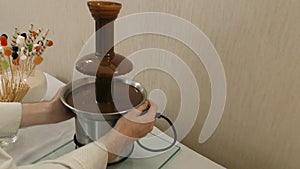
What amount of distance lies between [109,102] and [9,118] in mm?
296

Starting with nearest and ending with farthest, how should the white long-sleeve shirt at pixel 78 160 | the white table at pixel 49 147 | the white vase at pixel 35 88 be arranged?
the white long-sleeve shirt at pixel 78 160 < the white table at pixel 49 147 < the white vase at pixel 35 88

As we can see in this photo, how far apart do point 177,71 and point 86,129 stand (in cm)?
35

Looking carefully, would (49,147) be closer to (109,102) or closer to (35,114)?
(35,114)

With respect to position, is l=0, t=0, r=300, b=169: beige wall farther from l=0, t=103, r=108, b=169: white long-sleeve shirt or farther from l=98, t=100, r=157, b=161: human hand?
l=0, t=103, r=108, b=169: white long-sleeve shirt

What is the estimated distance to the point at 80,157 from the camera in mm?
617

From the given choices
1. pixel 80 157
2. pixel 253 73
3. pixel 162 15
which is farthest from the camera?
pixel 162 15

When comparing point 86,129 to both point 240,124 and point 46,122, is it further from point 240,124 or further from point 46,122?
point 240,124

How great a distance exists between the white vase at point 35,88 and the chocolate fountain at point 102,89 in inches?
8.6

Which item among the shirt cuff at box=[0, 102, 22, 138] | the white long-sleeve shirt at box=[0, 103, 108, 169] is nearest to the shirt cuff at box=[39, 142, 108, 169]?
the white long-sleeve shirt at box=[0, 103, 108, 169]

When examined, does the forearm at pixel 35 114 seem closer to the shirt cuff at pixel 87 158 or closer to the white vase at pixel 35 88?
the white vase at pixel 35 88

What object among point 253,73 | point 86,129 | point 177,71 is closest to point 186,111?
point 177,71

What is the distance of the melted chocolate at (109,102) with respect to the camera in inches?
25.5

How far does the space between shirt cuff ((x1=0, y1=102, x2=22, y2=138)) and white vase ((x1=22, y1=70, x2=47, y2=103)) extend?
0.35 ft

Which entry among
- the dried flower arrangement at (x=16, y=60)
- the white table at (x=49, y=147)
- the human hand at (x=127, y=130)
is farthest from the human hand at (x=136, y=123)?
the dried flower arrangement at (x=16, y=60)
